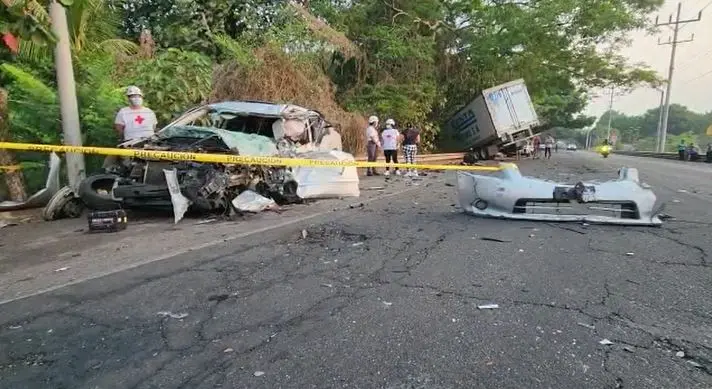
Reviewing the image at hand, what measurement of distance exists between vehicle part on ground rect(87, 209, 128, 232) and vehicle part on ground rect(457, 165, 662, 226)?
4.43m

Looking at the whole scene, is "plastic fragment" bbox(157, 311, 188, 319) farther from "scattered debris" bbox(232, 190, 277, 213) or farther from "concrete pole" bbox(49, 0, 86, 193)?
"concrete pole" bbox(49, 0, 86, 193)

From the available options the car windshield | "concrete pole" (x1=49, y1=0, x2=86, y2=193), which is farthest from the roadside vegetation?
the car windshield

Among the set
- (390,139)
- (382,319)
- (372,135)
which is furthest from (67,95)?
(390,139)

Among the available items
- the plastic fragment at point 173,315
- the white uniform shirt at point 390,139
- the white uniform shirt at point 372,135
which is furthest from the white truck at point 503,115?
the plastic fragment at point 173,315

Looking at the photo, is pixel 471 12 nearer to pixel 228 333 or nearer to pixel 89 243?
pixel 89 243

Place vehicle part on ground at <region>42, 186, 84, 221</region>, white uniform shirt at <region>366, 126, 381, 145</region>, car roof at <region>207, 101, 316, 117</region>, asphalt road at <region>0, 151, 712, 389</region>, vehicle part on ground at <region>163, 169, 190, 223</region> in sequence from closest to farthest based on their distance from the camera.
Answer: asphalt road at <region>0, 151, 712, 389</region> → vehicle part on ground at <region>163, 169, 190, 223</region> → vehicle part on ground at <region>42, 186, 84, 221</region> → car roof at <region>207, 101, 316, 117</region> → white uniform shirt at <region>366, 126, 381, 145</region>

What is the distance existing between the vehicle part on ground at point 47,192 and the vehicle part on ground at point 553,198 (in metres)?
5.96

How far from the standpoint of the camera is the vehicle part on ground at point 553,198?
5551 millimetres

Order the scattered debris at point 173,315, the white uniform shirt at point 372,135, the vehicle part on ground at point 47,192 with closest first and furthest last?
the scattered debris at point 173,315 → the vehicle part on ground at point 47,192 → the white uniform shirt at point 372,135

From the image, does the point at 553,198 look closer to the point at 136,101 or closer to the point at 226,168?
the point at 226,168

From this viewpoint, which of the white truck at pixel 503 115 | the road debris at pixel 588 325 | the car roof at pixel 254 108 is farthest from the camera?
the white truck at pixel 503 115

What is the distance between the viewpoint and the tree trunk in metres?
6.69

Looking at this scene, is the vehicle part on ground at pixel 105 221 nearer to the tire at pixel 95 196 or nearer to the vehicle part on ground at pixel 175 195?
the tire at pixel 95 196

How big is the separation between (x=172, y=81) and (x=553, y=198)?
23.4 ft
